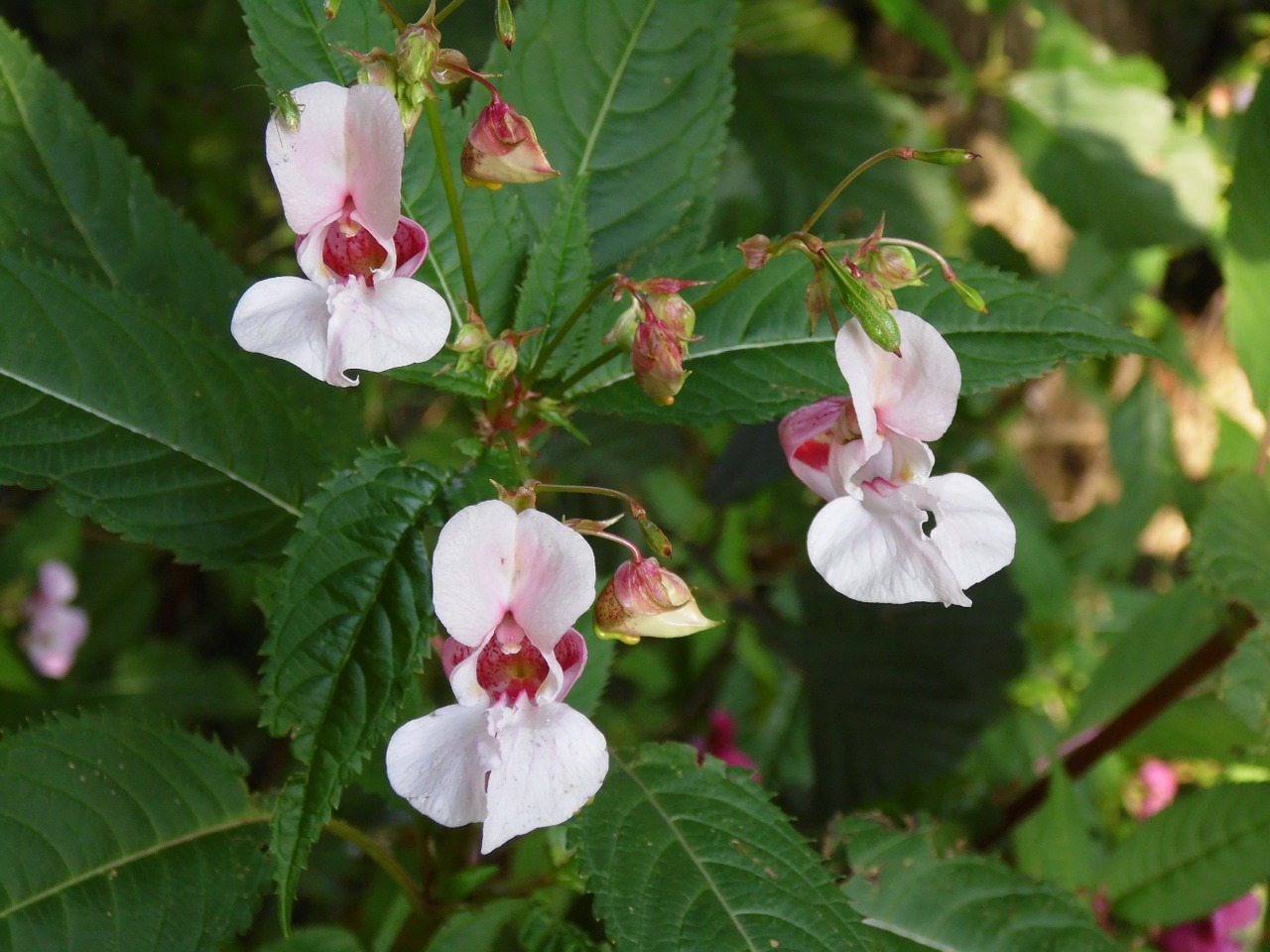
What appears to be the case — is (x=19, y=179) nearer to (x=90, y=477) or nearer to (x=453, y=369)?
(x=90, y=477)

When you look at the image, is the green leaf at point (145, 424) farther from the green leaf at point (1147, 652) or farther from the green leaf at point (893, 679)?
the green leaf at point (1147, 652)

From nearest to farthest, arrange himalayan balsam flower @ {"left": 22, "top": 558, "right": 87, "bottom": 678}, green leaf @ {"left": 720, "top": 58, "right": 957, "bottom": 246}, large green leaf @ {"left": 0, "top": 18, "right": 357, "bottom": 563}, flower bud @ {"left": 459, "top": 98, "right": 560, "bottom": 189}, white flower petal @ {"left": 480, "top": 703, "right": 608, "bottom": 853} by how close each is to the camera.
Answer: white flower petal @ {"left": 480, "top": 703, "right": 608, "bottom": 853} → flower bud @ {"left": 459, "top": 98, "right": 560, "bottom": 189} → large green leaf @ {"left": 0, "top": 18, "right": 357, "bottom": 563} → green leaf @ {"left": 720, "top": 58, "right": 957, "bottom": 246} → himalayan balsam flower @ {"left": 22, "top": 558, "right": 87, "bottom": 678}

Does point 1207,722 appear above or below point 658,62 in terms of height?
below

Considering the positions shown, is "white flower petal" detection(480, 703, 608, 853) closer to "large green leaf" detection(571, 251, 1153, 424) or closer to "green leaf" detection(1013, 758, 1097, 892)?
"large green leaf" detection(571, 251, 1153, 424)

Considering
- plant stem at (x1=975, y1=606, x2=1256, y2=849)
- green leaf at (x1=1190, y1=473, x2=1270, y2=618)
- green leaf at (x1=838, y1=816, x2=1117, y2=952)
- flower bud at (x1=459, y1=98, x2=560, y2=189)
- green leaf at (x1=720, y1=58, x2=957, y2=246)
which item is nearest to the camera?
flower bud at (x1=459, y1=98, x2=560, y2=189)

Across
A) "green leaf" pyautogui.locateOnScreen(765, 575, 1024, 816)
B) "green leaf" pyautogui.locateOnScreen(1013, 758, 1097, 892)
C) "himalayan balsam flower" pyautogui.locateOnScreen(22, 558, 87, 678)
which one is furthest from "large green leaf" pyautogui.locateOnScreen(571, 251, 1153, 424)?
"himalayan balsam flower" pyautogui.locateOnScreen(22, 558, 87, 678)

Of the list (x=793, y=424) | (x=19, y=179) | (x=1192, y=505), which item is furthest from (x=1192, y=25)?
(x=19, y=179)

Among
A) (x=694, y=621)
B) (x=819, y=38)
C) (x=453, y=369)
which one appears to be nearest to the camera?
(x=694, y=621)
